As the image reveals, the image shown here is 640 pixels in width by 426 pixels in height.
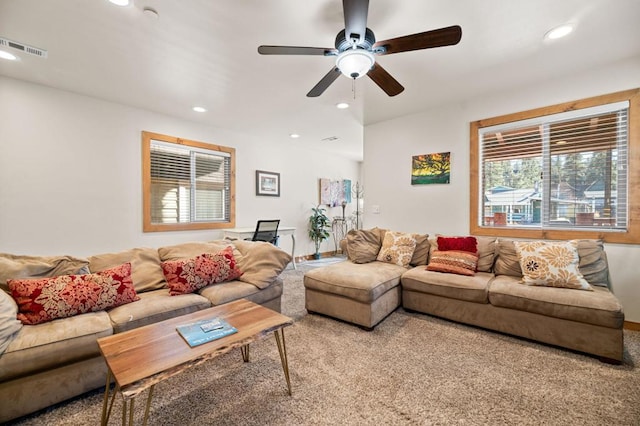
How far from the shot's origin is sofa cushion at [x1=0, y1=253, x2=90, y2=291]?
5.97ft

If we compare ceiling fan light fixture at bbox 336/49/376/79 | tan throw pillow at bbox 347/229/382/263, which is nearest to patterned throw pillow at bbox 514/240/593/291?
tan throw pillow at bbox 347/229/382/263

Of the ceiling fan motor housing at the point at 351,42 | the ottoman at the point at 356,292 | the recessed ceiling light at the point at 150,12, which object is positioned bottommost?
the ottoman at the point at 356,292

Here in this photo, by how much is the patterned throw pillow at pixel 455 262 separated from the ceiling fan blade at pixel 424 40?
2038 mm

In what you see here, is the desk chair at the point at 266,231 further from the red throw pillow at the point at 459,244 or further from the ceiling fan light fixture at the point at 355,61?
the ceiling fan light fixture at the point at 355,61

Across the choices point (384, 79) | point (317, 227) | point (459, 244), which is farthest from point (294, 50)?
point (317, 227)

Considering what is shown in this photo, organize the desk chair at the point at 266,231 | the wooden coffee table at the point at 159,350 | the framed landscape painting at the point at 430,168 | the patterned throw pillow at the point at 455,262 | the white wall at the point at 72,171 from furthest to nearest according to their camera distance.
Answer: the desk chair at the point at 266,231 < the framed landscape painting at the point at 430,168 < the white wall at the point at 72,171 < the patterned throw pillow at the point at 455,262 < the wooden coffee table at the point at 159,350

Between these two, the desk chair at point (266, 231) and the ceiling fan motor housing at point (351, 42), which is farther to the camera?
the desk chair at point (266, 231)

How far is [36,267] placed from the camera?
6.31ft

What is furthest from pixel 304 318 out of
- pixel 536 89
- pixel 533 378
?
pixel 536 89

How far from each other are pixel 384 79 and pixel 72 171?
3.70 metres

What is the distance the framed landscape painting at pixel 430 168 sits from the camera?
3693 mm

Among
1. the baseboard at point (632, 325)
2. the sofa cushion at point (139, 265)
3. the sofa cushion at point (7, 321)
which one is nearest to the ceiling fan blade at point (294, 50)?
the sofa cushion at point (139, 265)

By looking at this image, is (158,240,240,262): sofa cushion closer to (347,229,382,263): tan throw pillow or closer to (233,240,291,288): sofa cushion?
(233,240,291,288): sofa cushion

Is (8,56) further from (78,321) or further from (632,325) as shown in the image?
(632,325)
